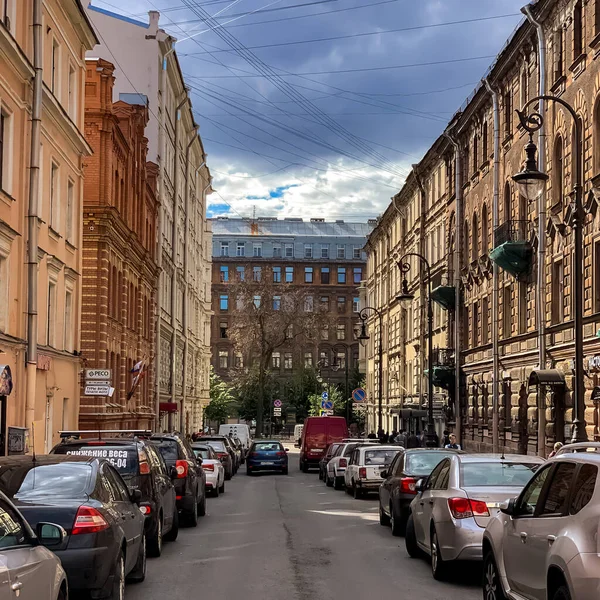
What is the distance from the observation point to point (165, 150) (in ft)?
172

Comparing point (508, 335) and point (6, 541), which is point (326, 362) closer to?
point (508, 335)

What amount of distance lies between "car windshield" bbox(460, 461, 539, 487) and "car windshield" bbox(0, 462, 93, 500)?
4.50 meters

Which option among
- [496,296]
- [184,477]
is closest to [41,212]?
[184,477]

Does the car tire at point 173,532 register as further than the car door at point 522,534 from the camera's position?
Yes

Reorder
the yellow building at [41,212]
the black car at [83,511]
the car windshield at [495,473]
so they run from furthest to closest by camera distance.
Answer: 1. the yellow building at [41,212]
2. the car windshield at [495,473]
3. the black car at [83,511]

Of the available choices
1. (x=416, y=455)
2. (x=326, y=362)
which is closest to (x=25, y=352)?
(x=416, y=455)

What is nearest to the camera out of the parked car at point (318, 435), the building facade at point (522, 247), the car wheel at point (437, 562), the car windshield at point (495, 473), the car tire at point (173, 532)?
the car wheel at point (437, 562)

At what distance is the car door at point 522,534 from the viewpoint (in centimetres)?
797

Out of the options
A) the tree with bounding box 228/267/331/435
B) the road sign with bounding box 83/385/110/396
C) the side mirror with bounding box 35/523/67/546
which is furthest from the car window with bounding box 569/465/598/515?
the tree with bounding box 228/267/331/435

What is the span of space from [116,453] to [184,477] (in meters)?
4.62

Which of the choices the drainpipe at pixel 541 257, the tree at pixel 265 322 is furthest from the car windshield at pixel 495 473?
the tree at pixel 265 322

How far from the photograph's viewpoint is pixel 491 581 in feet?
30.2

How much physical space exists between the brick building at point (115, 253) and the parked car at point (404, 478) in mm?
18483

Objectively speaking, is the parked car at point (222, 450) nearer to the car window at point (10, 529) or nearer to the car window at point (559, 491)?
the car window at point (559, 491)
